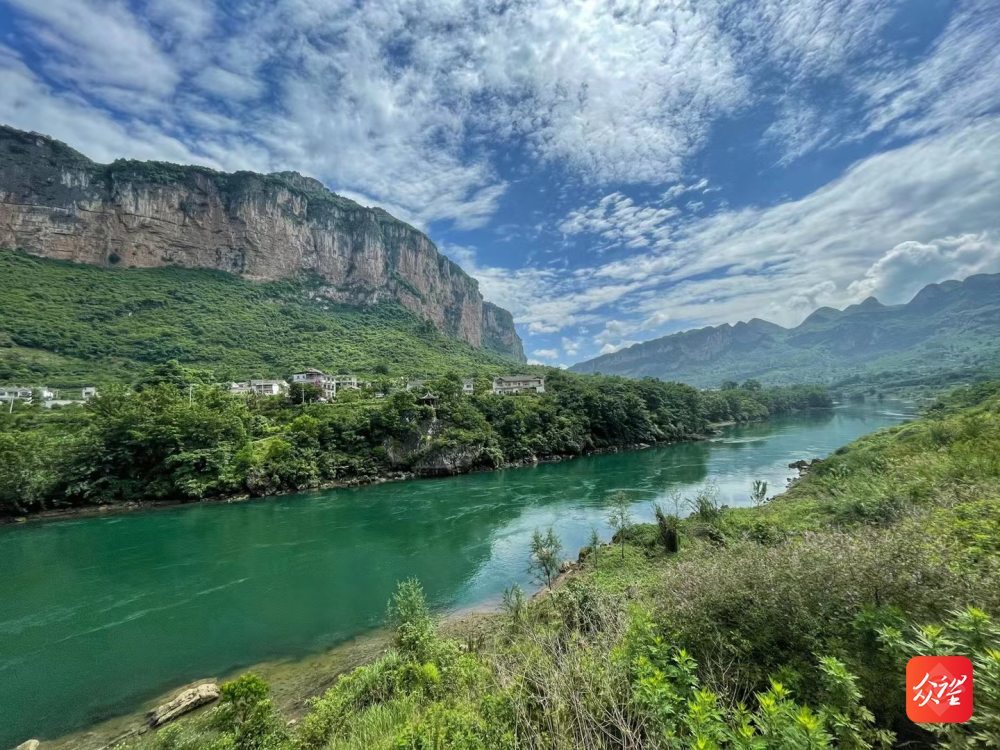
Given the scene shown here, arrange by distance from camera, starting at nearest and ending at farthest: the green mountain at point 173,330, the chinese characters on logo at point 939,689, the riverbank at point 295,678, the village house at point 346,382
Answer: the chinese characters on logo at point 939,689 → the riverbank at point 295,678 → the green mountain at point 173,330 → the village house at point 346,382

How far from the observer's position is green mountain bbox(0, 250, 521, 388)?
200ft

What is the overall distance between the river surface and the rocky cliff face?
3710 inches

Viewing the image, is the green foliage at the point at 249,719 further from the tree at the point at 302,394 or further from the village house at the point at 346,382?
the village house at the point at 346,382

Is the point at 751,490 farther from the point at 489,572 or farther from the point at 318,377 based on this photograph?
the point at 318,377

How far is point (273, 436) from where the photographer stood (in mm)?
37281

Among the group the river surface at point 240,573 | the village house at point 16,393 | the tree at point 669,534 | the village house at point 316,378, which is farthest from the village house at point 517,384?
the village house at point 16,393

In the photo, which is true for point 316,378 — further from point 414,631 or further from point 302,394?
point 414,631

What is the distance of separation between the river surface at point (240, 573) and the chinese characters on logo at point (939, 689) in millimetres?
13291

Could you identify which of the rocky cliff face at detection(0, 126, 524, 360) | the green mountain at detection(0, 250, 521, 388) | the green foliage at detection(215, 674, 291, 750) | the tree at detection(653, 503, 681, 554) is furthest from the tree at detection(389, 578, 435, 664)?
the rocky cliff face at detection(0, 126, 524, 360)

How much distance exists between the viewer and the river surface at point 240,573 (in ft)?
36.5

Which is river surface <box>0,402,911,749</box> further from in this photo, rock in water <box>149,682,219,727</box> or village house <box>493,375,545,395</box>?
village house <box>493,375,545,395</box>

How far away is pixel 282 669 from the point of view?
10883 mm

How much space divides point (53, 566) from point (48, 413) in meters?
29.7

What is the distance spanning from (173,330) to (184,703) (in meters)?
84.0
